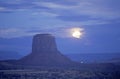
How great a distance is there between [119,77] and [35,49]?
84.8 metres

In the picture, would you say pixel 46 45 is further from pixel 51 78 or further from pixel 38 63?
pixel 51 78

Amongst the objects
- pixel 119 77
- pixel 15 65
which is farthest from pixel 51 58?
pixel 119 77

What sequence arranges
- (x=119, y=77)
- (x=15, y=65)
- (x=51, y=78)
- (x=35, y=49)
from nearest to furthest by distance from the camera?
1. (x=119, y=77)
2. (x=51, y=78)
3. (x=15, y=65)
4. (x=35, y=49)

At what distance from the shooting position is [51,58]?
161m

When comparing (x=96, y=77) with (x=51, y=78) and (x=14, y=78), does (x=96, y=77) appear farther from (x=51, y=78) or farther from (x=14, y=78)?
(x=14, y=78)

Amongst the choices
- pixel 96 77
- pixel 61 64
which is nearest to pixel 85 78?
pixel 96 77

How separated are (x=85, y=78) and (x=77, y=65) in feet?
192

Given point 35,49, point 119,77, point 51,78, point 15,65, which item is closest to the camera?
point 119,77

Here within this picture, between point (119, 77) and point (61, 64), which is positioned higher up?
point (61, 64)

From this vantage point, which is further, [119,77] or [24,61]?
[24,61]

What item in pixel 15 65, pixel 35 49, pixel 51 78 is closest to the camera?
pixel 51 78

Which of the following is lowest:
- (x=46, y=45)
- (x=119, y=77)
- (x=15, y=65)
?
(x=119, y=77)

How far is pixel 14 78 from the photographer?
99.2 meters

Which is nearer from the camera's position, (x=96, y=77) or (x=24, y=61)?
(x=96, y=77)
